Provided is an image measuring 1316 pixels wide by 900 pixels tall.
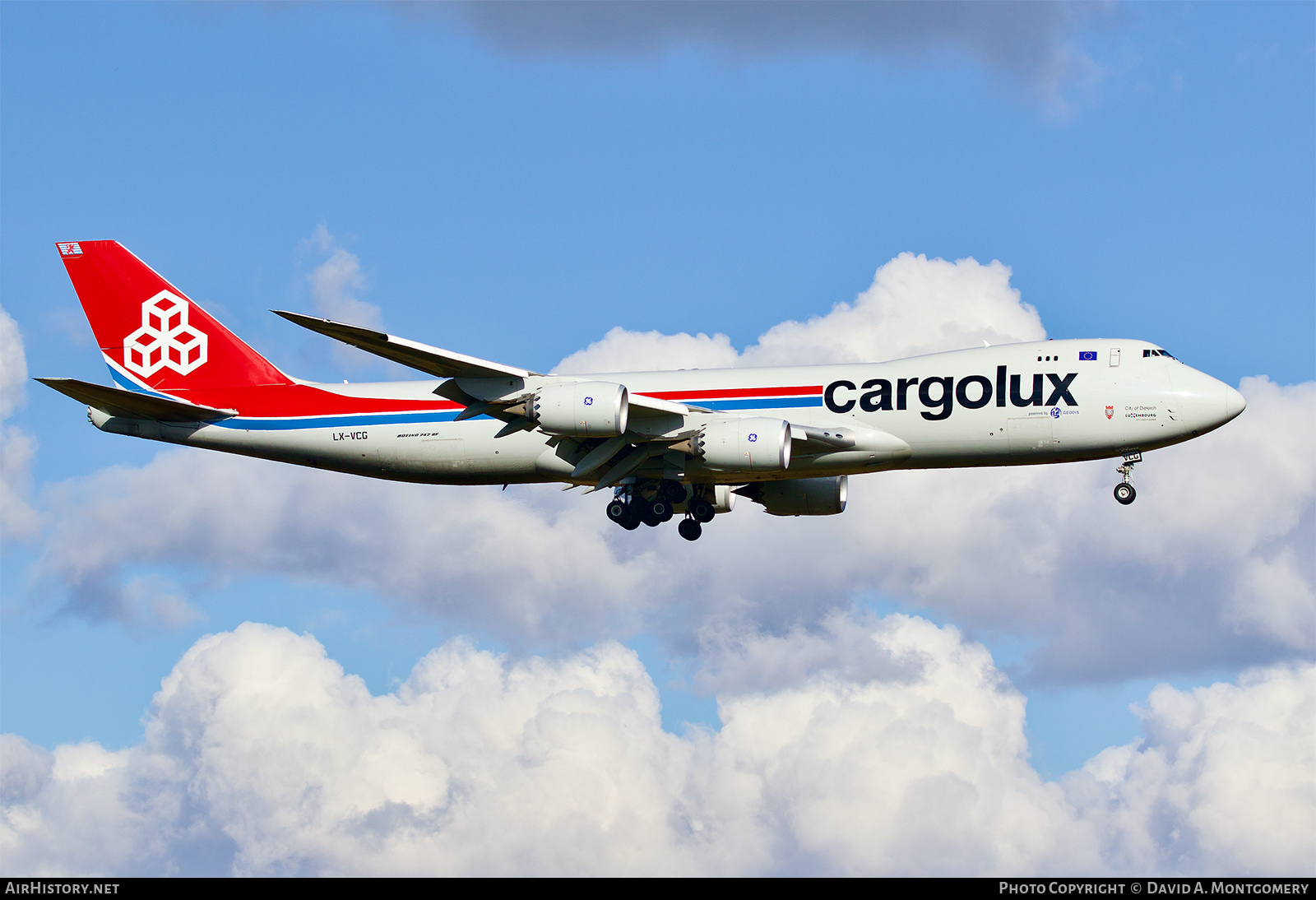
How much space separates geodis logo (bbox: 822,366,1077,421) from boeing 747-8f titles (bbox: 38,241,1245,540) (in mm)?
56

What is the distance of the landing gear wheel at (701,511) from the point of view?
53.9 metres

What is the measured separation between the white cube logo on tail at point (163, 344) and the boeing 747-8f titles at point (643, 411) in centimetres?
6

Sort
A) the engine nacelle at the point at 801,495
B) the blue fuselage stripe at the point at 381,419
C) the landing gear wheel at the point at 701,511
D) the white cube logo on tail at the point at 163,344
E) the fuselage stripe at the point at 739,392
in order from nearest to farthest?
the fuselage stripe at the point at 739,392 < the blue fuselage stripe at the point at 381,419 < the landing gear wheel at the point at 701,511 < the white cube logo on tail at the point at 163,344 < the engine nacelle at the point at 801,495

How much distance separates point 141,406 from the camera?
2082 inches

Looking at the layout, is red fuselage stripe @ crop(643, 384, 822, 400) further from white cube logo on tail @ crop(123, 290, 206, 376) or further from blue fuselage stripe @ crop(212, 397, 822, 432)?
white cube logo on tail @ crop(123, 290, 206, 376)

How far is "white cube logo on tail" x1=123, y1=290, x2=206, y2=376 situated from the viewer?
55.9 metres

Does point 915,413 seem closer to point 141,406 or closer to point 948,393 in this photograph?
point 948,393

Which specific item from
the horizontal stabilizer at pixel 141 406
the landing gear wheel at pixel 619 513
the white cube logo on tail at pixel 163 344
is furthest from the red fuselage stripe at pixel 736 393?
the white cube logo on tail at pixel 163 344

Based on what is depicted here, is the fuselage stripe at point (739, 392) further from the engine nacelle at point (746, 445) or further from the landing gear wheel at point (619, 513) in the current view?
the landing gear wheel at point (619, 513)

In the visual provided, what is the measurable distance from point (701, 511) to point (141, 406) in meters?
21.2

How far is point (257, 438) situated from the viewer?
53938 millimetres

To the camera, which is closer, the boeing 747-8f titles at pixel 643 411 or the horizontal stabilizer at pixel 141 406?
the boeing 747-8f titles at pixel 643 411

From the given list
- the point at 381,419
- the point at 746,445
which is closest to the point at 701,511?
the point at 746,445
